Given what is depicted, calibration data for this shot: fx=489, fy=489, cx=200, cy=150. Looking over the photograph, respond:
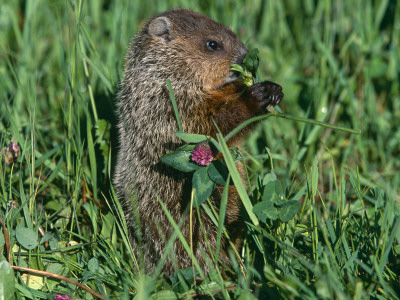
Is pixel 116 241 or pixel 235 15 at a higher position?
pixel 235 15

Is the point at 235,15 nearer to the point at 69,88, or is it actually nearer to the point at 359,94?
the point at 359,94

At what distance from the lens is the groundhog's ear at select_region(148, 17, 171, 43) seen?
4023mm

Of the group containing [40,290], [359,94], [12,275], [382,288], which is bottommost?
[40,290]

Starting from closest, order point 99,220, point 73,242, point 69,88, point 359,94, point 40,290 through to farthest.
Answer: point 40,290 < point 73,242 < point 99,220 < point 69,88 < point 359,94

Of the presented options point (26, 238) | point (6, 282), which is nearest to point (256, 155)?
point (26, 238)

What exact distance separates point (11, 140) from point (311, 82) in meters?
3.28

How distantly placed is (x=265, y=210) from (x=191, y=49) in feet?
5.43

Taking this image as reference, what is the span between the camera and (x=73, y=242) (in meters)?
3.37

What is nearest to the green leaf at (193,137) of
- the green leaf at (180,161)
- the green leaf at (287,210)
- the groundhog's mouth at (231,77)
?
the green leaf at (180,161)

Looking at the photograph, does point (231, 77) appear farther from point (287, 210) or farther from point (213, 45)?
point (287, 210)

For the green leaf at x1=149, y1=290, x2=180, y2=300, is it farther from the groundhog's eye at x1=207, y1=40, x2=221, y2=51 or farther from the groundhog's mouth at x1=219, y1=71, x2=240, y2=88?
the groundhog's eye at x1=207, y1=40, x2=221, y2=51

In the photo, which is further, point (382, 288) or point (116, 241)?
point (116, 241)

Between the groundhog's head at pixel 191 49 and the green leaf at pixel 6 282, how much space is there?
6.00ft

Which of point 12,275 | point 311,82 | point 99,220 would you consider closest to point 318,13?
point 311,82
